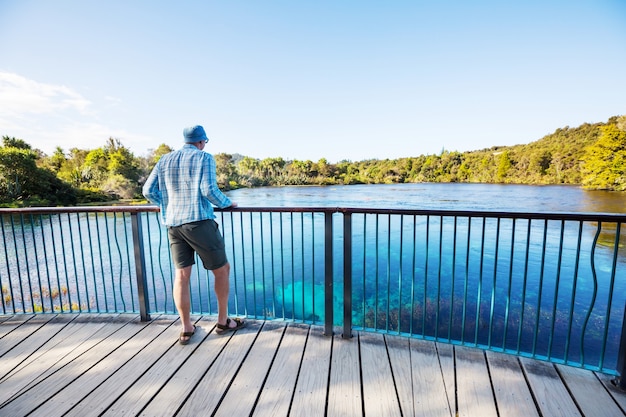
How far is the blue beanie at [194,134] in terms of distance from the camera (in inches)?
72.3

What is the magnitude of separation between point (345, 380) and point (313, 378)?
0.62 ft

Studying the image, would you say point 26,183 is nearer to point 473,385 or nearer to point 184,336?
point 184,336

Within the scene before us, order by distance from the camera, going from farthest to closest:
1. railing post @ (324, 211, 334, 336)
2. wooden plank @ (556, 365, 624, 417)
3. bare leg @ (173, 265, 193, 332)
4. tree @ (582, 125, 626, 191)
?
tree @ (582, 125, 626, 191)
railing post @ (324, 211, 334, 336)
bare leg @ (173, 265, 193, 332)
wooden plank @ (556, 365, 624, 417)

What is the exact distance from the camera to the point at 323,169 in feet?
215

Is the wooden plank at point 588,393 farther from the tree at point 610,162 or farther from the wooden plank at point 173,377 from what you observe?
the tree at point 610,162

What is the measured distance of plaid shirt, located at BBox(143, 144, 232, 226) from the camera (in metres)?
1.76

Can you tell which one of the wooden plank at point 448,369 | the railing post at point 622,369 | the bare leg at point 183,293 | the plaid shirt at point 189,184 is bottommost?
the wooden plank at point 448,369

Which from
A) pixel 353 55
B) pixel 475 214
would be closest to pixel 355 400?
pixel 475 214

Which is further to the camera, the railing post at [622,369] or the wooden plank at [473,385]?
the railing post at [622,369]

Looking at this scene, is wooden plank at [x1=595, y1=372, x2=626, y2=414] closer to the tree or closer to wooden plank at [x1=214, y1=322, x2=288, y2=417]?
wooden plank at [x1=214, y1=322, x2=288, y2=417]

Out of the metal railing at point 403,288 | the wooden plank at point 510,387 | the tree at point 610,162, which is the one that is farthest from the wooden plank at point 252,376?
the tree at point 610,162

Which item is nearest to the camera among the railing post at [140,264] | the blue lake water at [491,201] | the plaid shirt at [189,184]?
the plaid shirt at [189,184]

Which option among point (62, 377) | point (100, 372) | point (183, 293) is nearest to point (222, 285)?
point (183, 293)

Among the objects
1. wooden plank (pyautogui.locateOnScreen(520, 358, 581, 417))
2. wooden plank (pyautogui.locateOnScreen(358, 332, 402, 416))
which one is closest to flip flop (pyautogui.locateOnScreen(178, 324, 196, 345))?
wooden plank (pyautogui.locateOnScreen(358, 332, 402, 416))
